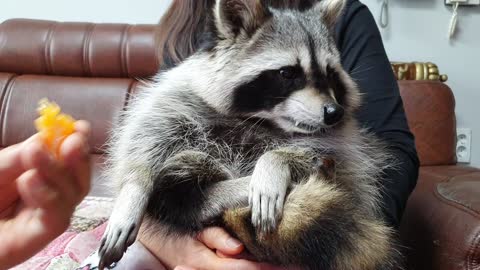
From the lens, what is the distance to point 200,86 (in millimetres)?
975

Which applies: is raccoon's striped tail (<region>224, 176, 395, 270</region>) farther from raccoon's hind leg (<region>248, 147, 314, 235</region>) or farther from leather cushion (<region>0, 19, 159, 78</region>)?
leather cushion (<region>0, 19, 159, 78</region>)

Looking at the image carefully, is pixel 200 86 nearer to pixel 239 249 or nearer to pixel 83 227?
pixel 239 249

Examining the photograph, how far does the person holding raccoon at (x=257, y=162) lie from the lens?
2.50 feet

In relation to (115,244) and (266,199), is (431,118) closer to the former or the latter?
(266,199)

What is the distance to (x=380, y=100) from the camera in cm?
117

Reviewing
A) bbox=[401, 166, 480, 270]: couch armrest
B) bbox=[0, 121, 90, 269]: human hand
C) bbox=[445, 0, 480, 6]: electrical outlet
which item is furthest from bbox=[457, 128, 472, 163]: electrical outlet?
bbox=[0, 121, 90, 269]: human hand

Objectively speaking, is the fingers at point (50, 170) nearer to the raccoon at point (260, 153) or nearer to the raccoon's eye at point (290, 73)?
the raccoon at point (260, 153)

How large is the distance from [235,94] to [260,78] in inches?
2.3

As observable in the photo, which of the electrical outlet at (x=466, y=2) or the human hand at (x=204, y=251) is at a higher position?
the electrical outlet at (x=466, y=2)

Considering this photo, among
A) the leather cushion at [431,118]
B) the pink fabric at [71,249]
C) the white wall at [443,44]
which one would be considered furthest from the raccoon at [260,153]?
the white wall at [443,44]

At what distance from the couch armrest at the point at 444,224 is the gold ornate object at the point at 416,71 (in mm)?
827

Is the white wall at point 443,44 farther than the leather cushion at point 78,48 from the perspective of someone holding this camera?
No

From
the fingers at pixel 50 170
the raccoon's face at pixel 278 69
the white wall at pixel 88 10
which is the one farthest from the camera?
the white wall at pixel 88 10

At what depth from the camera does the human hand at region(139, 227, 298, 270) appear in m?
0.78
